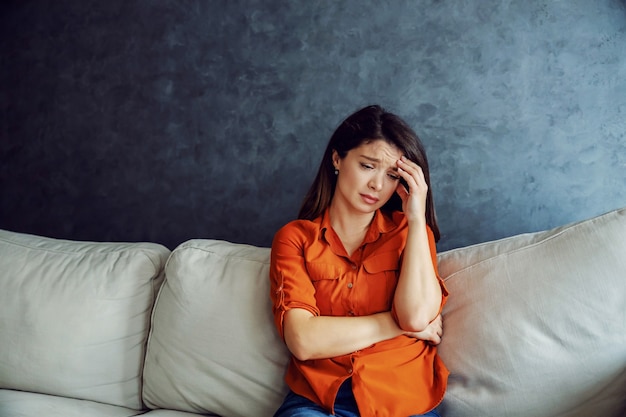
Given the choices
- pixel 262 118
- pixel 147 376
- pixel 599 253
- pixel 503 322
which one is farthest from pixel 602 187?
pixel 147 376

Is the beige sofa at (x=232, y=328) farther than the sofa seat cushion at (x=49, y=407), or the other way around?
the sofa seat cushion at (x=49, y=407)

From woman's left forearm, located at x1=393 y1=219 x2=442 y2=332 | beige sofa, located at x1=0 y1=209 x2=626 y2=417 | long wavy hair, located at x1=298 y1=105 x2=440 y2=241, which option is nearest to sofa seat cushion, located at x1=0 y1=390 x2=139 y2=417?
beige sofa, located at x1=0 y1=209 x2=626 y2=417

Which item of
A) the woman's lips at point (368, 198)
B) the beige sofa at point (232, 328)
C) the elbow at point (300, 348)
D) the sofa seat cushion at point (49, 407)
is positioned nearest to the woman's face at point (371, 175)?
the woman's lips at point (368, 198)

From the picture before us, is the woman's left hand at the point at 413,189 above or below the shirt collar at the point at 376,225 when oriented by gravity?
above

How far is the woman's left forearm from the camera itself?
1.52 meters

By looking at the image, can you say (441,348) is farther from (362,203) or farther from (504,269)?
(362,203)

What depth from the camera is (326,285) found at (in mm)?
1652

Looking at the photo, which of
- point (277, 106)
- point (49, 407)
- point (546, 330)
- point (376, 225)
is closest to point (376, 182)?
point (376, 225)

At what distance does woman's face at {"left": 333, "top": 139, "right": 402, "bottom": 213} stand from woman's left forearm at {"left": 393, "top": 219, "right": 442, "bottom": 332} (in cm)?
14

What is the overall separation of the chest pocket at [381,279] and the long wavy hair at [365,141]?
0.21 m

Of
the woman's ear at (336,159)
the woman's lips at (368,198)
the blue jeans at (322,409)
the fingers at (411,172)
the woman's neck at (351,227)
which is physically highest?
the woman's ear at (336,159)

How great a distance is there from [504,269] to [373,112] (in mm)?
547

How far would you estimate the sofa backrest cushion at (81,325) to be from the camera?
195 cm

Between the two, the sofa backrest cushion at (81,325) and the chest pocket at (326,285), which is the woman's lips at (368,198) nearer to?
the chest pocket at (326,285)
